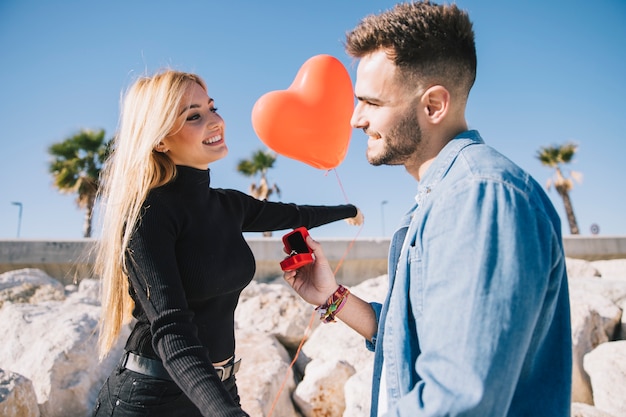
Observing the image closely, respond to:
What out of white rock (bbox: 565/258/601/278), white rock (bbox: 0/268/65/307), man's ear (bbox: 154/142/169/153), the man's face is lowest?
white rock (bbox: 0/268/65/307)

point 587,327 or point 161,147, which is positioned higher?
point 161,147

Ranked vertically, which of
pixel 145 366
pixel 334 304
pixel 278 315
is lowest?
pixel 278 315

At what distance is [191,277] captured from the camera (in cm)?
187

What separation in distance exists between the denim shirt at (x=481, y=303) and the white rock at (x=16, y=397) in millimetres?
2713

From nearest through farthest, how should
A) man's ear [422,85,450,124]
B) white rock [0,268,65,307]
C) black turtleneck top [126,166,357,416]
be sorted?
man's ear [422,85,450,124], black turtleneck top [126,166,357,416], white rock [0,268,65,307]

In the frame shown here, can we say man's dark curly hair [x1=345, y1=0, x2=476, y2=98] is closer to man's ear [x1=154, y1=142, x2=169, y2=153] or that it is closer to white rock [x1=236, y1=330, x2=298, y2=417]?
man's ear [x1=154, y1=142, x2=169, y2=153]

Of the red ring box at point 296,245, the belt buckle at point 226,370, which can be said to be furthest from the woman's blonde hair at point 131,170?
the red ring box at point 296,245

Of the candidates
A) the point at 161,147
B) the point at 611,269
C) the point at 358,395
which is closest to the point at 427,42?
the point at 161,147

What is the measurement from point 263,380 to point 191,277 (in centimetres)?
212

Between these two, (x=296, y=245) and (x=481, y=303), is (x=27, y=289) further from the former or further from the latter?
(x=481, y=303)

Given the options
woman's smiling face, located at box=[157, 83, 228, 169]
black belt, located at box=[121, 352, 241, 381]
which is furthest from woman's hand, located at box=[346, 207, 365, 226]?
black belt, located at box=[121, 352, 241, 381]

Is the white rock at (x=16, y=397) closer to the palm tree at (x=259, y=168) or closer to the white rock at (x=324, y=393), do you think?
the white rock at (x=324, y=393)

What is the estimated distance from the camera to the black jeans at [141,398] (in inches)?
69.7

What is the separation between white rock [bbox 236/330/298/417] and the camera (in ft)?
11.4
